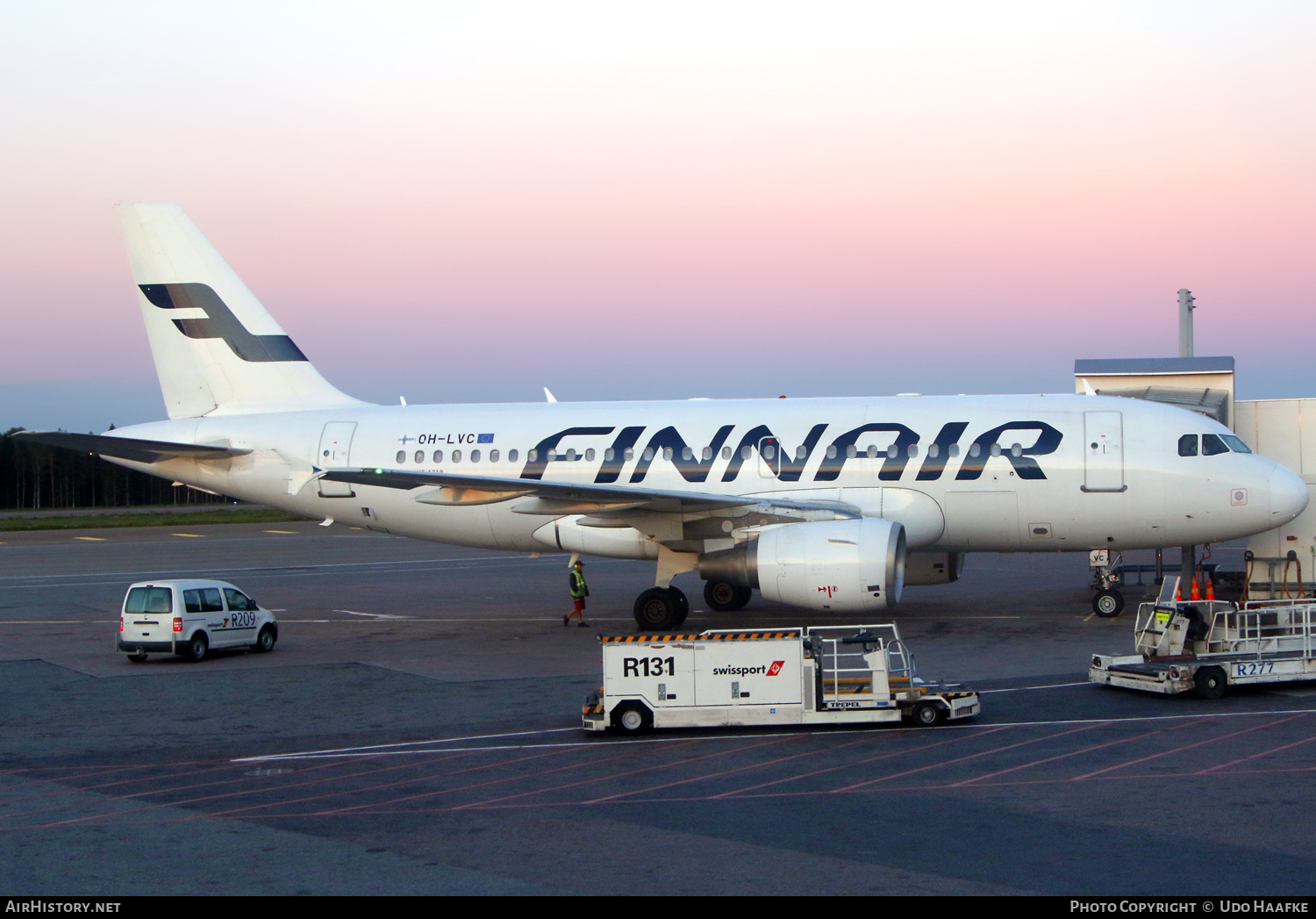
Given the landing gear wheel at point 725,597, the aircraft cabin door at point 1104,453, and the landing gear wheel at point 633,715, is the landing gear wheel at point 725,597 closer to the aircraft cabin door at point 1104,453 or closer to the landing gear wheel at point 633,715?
the aircraft cabin door at point 1104,453

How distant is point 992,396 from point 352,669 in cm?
1416

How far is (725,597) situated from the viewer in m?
27.7

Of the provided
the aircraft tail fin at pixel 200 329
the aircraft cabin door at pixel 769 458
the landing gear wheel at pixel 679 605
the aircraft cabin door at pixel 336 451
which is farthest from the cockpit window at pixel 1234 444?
the aircraft tail fin at pixel 200 329

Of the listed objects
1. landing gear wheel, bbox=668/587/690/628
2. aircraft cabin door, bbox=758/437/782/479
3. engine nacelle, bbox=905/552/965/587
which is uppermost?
aircraft cabin door, bbox=758/437/782/479

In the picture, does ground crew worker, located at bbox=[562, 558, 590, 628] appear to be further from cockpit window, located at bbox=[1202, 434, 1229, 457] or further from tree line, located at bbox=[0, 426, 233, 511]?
tree line, located at bbox=[0, 426, 233, 511]

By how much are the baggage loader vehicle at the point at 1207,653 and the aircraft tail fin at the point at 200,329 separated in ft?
63.8

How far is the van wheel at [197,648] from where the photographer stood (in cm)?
2222

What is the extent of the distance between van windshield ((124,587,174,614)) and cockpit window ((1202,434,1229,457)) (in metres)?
20.1

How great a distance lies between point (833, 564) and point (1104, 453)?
22.1ft

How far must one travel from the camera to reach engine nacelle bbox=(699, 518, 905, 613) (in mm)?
20672

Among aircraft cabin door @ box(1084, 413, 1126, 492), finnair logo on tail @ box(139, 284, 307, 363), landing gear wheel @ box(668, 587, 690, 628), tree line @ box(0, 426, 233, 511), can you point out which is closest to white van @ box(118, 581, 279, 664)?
finnair logo on tail @ box(139, 284, 307, 363)

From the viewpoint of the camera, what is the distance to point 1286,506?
903 inches
